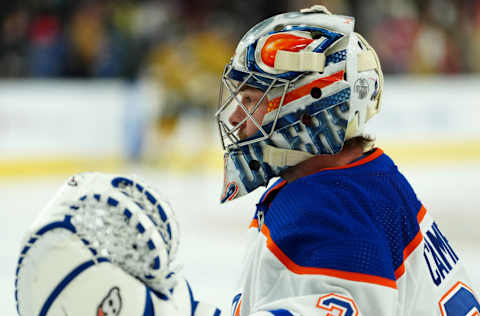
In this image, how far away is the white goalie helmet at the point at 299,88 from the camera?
1.39 meters

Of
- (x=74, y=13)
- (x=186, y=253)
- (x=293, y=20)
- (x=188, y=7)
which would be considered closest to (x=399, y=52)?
(x=188, y=7)

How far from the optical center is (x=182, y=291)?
4.66 ft

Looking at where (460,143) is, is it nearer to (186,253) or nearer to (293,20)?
(186,253)

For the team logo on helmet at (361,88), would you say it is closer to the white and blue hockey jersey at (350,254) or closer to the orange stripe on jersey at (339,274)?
the white and blue hockey jersey at (350,254)

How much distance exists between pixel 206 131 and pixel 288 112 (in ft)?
20.8

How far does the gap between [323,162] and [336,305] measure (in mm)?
322

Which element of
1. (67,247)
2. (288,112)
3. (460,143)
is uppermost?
(288,112)

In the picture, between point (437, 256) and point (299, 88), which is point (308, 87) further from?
point (437, 256)

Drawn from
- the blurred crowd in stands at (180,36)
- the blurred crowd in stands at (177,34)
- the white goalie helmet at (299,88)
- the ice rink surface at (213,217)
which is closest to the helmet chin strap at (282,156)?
the white goalie helmet at (299,88)

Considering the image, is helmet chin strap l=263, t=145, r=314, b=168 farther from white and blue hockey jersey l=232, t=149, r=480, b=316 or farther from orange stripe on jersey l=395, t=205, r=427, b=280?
orange stripe on jersey l=395, t=205, r=427, b=280

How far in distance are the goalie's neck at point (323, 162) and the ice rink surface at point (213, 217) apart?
1759 mm

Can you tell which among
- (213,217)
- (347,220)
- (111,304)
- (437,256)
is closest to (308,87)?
(347,220)

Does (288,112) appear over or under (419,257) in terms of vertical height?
over

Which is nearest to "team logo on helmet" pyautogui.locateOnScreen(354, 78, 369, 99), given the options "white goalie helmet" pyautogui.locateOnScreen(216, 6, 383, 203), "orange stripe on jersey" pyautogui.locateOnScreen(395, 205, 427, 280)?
"white goalie helmet" pyautogui.locateOnScreen(216, 6, 383, 203)
